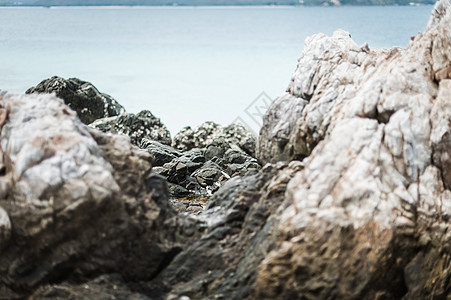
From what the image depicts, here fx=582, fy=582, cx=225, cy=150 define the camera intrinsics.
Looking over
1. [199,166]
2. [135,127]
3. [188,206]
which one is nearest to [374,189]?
[188,206]

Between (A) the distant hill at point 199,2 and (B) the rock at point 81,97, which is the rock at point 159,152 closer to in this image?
(B) the rock at point 81,97

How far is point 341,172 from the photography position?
18.0 feet

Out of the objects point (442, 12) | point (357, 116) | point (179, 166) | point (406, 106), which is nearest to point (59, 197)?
point (357, 116)

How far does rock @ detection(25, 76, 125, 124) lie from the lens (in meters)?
14.1

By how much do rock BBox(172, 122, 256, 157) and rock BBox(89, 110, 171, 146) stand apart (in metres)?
0.43

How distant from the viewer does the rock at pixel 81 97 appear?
14078 mm

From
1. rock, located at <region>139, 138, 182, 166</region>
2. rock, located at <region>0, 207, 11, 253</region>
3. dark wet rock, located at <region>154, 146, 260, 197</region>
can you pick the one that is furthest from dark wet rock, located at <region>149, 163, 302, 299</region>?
rock, located at <region>139, 138, 182, 166</region>

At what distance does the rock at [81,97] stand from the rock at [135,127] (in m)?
0.61

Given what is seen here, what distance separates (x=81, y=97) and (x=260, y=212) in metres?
9.89

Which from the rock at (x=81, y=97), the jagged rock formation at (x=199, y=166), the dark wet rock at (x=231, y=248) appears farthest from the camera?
the rock at (x=81, y=97)

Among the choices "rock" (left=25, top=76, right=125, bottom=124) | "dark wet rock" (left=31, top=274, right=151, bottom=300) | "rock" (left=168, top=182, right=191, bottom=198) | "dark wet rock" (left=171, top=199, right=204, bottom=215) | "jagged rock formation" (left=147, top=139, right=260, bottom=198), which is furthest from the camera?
"rock" (left=25, top=76, right=125, bottom=124)

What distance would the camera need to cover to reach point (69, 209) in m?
5.11

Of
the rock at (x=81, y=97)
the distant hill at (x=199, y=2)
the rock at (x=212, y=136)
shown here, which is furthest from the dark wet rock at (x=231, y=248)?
the distant hill at (x=199, y=2)

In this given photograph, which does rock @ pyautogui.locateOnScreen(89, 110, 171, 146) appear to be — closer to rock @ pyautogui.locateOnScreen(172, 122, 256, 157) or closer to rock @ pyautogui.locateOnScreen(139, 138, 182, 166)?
rock @ pyautogui.locateOnScreen(172, 122, 256, 157)
